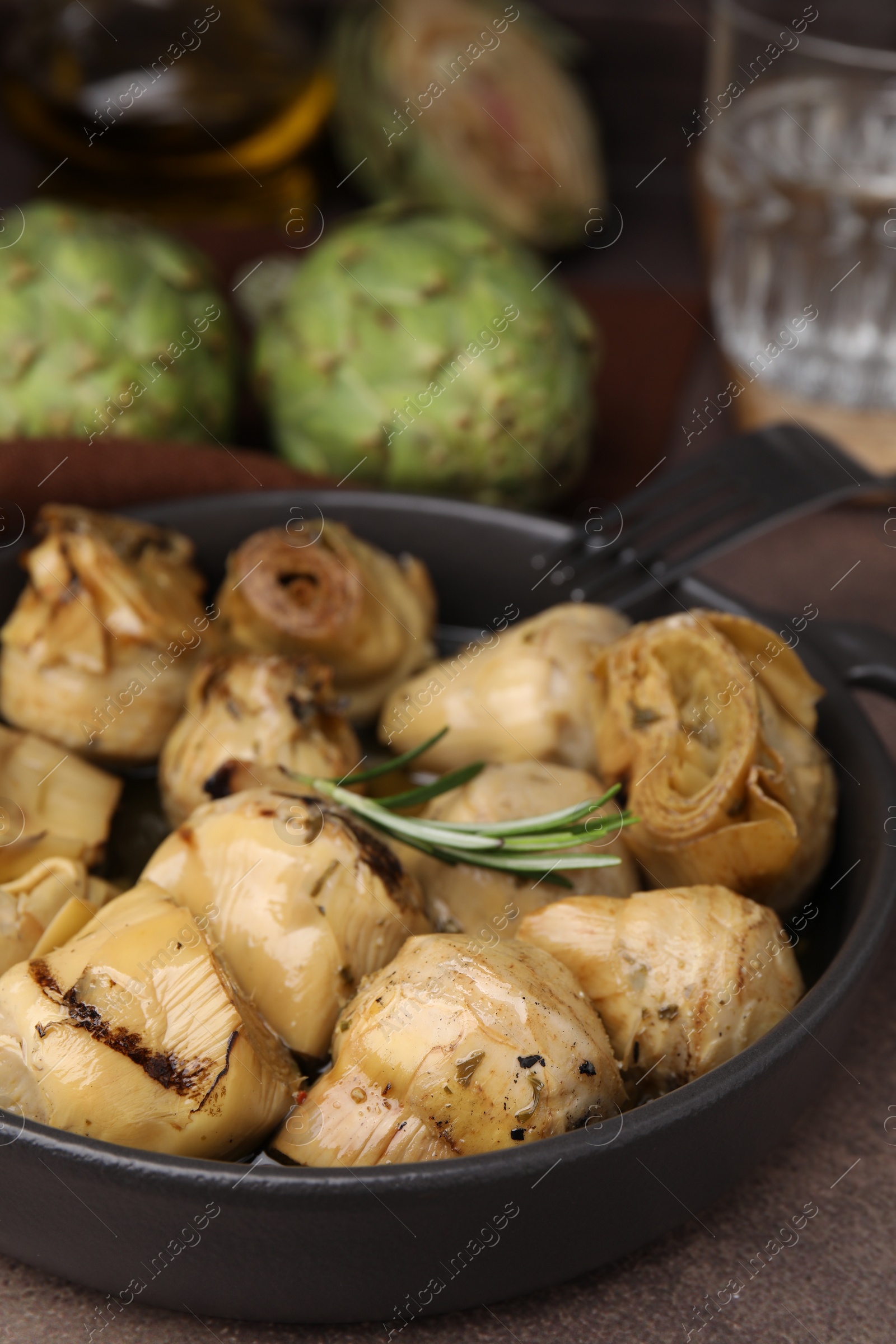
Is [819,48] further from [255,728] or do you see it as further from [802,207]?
[255,728]

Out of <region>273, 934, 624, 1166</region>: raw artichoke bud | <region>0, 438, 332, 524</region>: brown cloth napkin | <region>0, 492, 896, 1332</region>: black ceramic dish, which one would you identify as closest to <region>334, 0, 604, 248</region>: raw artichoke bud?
<region>0, 438, 332, 524</region>: brown cloth napkin

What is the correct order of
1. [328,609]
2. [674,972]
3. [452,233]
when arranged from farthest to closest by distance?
[452,233] < [328,609] < [674,972]

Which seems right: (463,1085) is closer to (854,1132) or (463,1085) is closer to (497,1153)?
(497,1153)

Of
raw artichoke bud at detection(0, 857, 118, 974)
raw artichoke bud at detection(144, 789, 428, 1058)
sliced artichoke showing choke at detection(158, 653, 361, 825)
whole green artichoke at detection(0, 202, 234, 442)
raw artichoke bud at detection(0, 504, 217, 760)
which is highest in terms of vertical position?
whole green artichoke at detection(0, 202, 234, 442)

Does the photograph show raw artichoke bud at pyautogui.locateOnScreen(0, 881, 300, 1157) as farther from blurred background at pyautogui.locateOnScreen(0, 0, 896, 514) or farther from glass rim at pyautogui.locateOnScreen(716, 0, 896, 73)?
glass rim at pyautogui.locateOnScreen(716, 0, 896, 73)

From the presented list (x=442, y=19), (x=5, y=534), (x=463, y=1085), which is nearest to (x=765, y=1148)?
(x=463, y=1085)

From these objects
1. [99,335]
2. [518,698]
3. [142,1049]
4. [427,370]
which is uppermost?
[99,335]

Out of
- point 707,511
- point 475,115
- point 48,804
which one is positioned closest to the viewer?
point 48,804

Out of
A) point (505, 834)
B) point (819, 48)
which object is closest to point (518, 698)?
point (505, 834)
